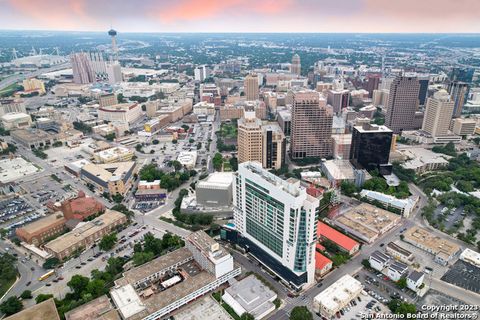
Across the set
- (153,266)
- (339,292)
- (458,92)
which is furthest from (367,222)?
(458,92)

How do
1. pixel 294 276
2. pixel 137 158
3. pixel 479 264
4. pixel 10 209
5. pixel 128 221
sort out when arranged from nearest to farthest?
1. pixel 294 276
2. pixel 479 264
3. pixel 128 221
4. pixel 10 209
5. pixel 137 158

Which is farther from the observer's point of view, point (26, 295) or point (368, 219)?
point (368, 219)

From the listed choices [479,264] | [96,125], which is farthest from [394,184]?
[96,125]

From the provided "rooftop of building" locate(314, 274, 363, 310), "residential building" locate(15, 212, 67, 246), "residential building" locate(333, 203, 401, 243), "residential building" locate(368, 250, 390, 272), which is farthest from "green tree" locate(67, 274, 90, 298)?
"residential building" locate(333, 203, 401, 243)

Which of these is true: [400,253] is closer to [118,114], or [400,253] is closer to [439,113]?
[439,113]

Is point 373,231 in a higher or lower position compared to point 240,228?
lower

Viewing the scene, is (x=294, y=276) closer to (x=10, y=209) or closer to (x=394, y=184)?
(x=394, y=184)

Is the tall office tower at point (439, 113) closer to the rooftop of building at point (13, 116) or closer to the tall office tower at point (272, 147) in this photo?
the tall office tower at point (272, 147)
